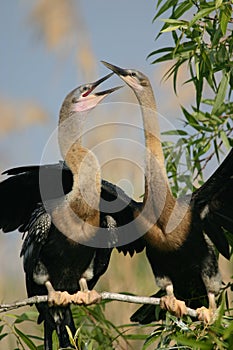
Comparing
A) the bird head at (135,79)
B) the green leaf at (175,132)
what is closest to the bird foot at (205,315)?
the bird head at (135,79)

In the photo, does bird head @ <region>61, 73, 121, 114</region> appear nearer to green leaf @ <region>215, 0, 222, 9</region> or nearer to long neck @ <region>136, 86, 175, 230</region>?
long neck @ <region>136, 86, 175, 230</region>

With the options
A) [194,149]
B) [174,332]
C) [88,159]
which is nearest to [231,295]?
[194,149]

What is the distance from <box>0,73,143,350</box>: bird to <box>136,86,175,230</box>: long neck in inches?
4.9

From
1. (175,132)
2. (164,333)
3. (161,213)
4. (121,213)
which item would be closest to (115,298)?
(164,333)

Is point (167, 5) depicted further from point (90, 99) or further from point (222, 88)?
point (90, 99)

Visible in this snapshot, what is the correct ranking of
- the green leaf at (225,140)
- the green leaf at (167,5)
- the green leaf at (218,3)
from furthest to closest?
the green leaf at (225,140)
the green leaf at (167,5)
the green leaf at (218,3)

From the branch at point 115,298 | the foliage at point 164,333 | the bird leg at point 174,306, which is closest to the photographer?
the foliage at point 164,333

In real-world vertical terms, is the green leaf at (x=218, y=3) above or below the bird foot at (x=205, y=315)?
above

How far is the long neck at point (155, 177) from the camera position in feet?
9.27

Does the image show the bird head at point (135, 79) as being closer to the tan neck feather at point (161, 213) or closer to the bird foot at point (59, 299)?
the tan neck feather at point (161, 213)

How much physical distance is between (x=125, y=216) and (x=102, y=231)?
0.31 ft

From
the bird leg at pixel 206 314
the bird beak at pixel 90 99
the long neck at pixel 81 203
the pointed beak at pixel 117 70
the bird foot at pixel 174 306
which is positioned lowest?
the bird leg at pixel 206 314

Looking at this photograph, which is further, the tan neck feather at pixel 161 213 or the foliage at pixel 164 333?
the tan neck feather at pixel 161 213

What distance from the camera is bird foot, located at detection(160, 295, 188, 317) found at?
2.74m
